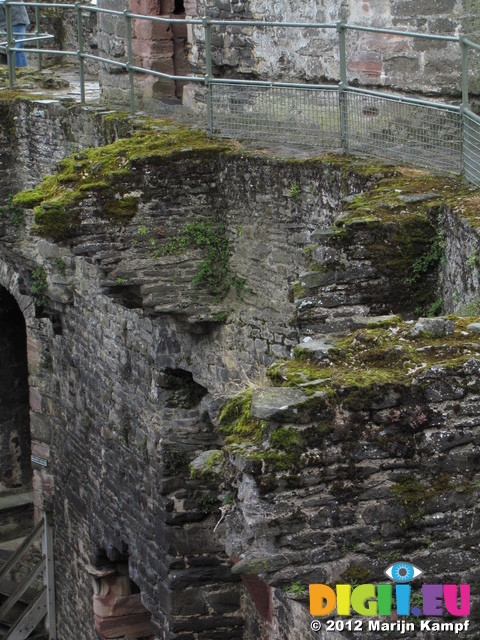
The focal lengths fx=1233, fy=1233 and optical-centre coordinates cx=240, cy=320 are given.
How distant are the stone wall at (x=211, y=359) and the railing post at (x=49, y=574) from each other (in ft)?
0.51

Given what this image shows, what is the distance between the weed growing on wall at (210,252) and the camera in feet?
29.8

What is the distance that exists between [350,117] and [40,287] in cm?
555

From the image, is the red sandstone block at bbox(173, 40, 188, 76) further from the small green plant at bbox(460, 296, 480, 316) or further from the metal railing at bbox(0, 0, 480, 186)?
the small green plant at bbox(460, 296, 480, 316)

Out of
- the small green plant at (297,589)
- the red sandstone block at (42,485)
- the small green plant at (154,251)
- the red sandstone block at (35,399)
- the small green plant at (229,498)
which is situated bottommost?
the red sandstone block at (42,485)

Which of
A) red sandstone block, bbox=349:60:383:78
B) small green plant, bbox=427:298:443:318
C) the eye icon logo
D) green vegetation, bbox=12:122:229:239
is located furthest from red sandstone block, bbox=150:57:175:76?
the eye icon logo

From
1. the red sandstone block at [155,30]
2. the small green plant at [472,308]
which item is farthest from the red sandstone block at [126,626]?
the small green plant at [472,308]

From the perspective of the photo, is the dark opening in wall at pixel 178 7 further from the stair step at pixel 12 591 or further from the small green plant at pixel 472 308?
the stair step at pixel 12 591

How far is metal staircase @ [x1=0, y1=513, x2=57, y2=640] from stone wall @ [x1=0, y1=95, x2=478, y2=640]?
7.3 inches

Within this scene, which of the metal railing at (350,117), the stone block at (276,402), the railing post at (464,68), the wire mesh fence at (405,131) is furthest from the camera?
the wire mesh fence at (405,131)

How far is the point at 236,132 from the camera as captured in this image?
9.18 meters

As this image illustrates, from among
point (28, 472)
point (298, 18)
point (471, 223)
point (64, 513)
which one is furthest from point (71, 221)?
point (28, 472)

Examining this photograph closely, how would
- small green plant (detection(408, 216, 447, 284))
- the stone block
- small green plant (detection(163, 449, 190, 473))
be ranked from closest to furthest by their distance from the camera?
the stone block → small green plant (detection(408, 216, 447, 284)) → small green plant (detection(163, 449, 190, 473))

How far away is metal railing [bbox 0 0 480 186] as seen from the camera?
7.15 meters

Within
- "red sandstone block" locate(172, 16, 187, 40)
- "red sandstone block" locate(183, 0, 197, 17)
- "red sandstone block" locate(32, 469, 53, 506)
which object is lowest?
"red sandstone block" locate(32, 469, 53, 506)
